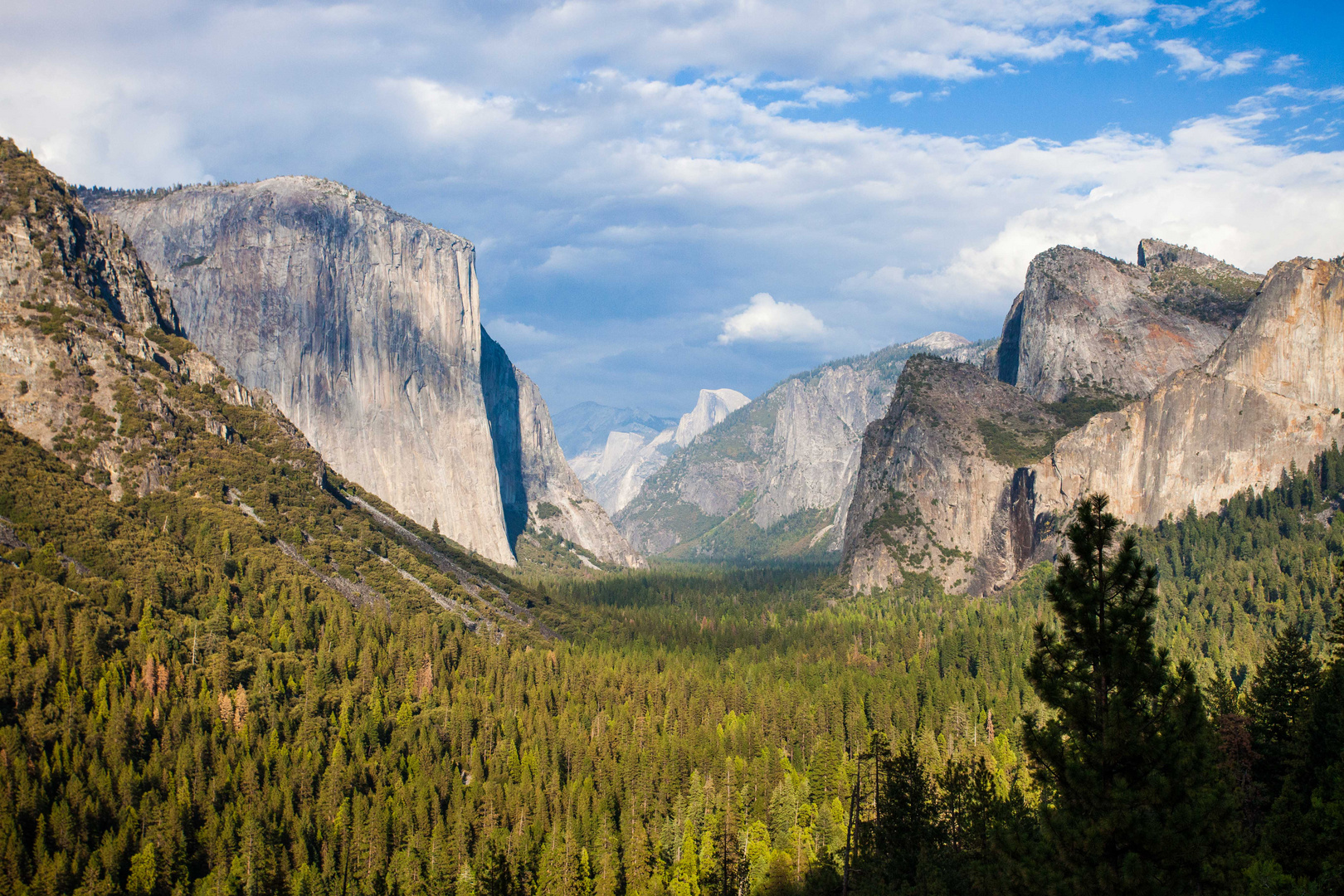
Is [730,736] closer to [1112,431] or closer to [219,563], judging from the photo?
[219,563]

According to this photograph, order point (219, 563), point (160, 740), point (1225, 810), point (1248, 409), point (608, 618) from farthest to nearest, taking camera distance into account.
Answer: point (1248, 409) → point (608, 618) → point (219, 563) → point (160, 740) → point (1225, 810)

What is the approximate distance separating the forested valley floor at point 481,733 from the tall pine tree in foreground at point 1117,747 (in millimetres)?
330

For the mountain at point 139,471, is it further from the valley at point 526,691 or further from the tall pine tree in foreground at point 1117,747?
the tall pine tree in foreground at point 1117,747

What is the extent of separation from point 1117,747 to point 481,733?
7528 centimetres

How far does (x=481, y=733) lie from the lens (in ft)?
310

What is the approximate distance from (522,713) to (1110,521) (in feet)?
262

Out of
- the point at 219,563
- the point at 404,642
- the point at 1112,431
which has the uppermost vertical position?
the point at 1112,431

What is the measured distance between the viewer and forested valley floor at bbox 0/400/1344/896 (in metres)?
54.3

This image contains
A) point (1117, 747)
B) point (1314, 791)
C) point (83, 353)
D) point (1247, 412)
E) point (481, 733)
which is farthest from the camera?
point (1247, 412)

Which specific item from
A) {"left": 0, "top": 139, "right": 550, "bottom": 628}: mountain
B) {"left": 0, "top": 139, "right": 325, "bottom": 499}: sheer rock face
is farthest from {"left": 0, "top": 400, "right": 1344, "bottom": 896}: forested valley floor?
{"left": 0, "top": 139, "right": 325, "bottom": 499}: sheer rock face

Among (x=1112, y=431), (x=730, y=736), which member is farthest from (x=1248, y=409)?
(x=730, y=736)

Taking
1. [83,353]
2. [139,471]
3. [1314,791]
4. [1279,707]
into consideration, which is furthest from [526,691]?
[1314,791]

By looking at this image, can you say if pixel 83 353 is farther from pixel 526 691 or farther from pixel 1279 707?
pixel 1279 707

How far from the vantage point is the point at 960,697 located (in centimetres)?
11550
